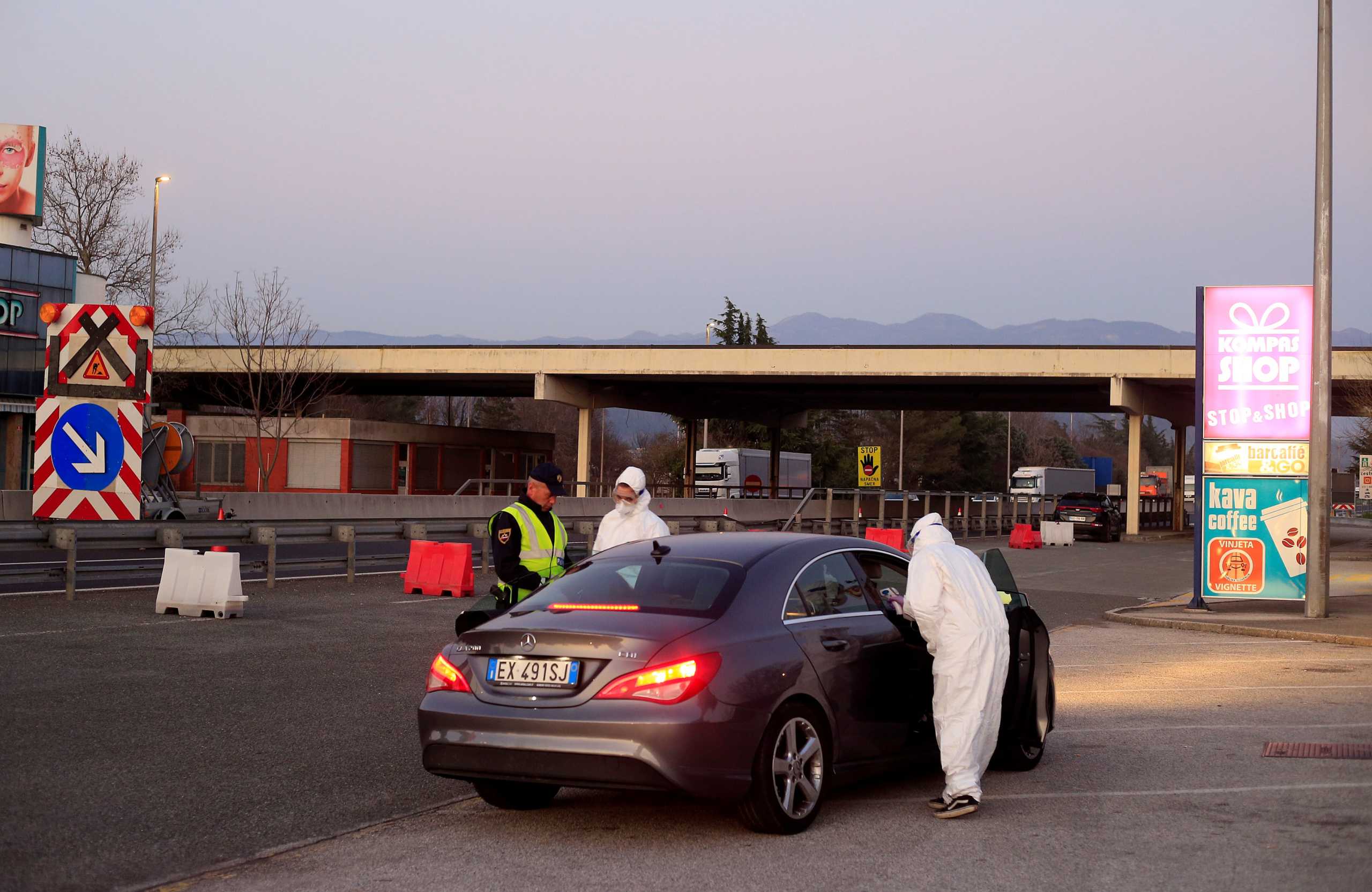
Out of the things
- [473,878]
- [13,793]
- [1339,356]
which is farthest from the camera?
[1339,356]

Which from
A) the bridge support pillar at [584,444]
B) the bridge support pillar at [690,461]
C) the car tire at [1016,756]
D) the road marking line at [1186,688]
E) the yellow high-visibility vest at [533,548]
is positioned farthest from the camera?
the bridge support pillar at [690,461]

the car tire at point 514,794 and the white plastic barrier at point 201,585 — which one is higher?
the white plastic barrier at point 201,585

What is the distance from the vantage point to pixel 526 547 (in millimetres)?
9359

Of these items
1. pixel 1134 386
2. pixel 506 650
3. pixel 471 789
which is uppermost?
pixel 1134 386

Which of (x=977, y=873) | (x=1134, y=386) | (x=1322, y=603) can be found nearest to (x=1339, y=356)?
(x=1134, y=386)

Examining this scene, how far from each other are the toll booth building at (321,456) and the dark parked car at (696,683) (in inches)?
1881

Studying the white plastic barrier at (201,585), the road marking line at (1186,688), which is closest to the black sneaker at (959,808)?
the road marking line at (1186,688)

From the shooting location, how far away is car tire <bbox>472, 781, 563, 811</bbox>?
7.01 metres

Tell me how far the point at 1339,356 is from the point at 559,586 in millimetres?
44958

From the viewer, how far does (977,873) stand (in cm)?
595

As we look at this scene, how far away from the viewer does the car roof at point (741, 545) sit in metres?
7.27

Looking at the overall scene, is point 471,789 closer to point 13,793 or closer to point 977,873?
point 13,793

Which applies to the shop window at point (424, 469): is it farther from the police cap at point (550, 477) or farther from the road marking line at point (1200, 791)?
the road marking line at point (1200, 791)

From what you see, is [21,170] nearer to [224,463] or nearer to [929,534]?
[224,463]
